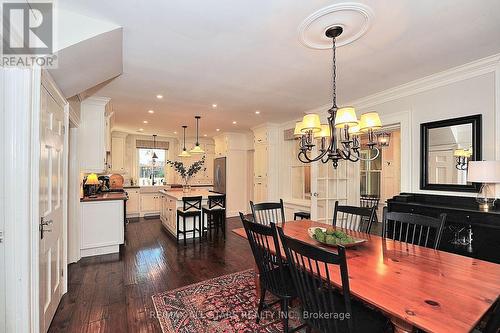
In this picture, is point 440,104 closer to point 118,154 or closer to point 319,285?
point 319,285

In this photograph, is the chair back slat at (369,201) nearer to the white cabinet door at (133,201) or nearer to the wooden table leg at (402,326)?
the wooden table leg at (402,326)

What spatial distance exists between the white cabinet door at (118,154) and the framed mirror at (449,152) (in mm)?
7356

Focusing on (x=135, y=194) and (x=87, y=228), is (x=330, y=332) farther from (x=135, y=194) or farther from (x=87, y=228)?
(x=135, y=194)

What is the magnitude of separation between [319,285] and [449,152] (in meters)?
2.70

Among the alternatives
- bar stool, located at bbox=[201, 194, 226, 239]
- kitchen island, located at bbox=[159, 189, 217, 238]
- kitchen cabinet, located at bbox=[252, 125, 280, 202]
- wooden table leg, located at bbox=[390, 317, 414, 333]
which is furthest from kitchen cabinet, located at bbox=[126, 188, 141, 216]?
wooden table leg, located at bbox=[390, 317, 414, 333]

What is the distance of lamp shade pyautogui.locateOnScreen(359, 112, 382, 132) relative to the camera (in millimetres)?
2057

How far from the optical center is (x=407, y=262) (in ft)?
5.41

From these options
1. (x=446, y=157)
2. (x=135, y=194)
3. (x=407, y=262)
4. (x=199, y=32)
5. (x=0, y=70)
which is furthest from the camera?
(x=135, y=194)

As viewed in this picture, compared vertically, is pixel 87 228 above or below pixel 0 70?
below

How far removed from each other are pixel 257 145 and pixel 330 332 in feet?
17.9

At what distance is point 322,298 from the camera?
131 centimetres

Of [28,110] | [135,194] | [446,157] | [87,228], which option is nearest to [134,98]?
[87,228]

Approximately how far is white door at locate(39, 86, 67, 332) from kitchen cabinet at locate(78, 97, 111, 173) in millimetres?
1154

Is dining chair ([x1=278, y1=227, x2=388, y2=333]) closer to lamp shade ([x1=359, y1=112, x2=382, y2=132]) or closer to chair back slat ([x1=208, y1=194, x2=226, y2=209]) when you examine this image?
lamp shade ([x1=359, y1=112, x2=382, y2=132])
